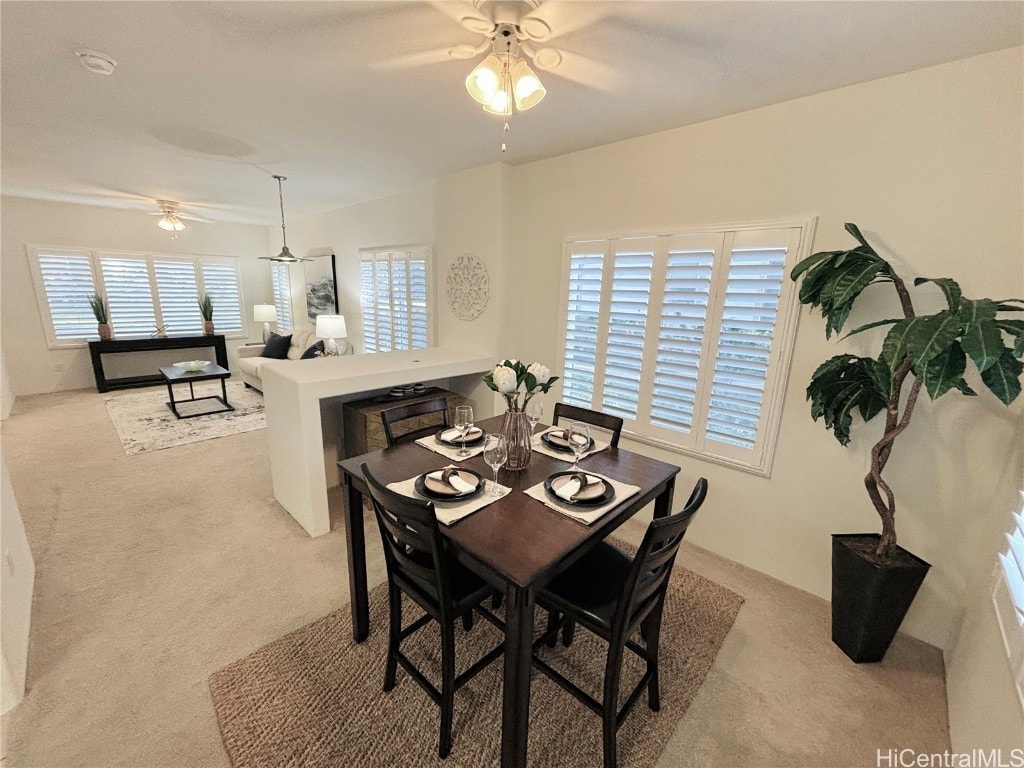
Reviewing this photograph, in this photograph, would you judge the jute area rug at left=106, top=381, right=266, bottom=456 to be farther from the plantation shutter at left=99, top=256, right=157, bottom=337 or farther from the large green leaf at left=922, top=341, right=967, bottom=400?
the large green leaf at left=922, top=341, right=967, bottom=400

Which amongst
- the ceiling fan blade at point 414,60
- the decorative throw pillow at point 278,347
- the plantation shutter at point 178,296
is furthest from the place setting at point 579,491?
the plantation shutter at point 178,296

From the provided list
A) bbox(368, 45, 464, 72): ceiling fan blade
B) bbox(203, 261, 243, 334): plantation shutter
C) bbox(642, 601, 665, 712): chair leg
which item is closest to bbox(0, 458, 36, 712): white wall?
bbox(642, 601, 665, 712): chair leg

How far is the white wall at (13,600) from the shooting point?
148cm

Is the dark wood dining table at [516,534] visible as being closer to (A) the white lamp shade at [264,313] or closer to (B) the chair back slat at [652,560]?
(B) the chair back slat at [652,560]

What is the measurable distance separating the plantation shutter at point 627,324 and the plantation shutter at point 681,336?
5.1 inches

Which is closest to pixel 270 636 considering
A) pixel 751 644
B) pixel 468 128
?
pixel 751 644

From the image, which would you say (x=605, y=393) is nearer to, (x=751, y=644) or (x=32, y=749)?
(x=751, y=644)

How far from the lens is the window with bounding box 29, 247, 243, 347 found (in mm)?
5312

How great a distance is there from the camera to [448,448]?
75.2 inches

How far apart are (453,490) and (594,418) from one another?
1004 millimetres

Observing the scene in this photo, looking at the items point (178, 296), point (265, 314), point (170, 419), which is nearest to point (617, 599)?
point (170, 419)

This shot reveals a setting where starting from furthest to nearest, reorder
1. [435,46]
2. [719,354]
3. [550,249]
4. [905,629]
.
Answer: [550,249] → [719,354] → [905,629] → [435,46]

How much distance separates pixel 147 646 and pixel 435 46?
9.39 ft

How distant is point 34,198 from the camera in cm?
488
